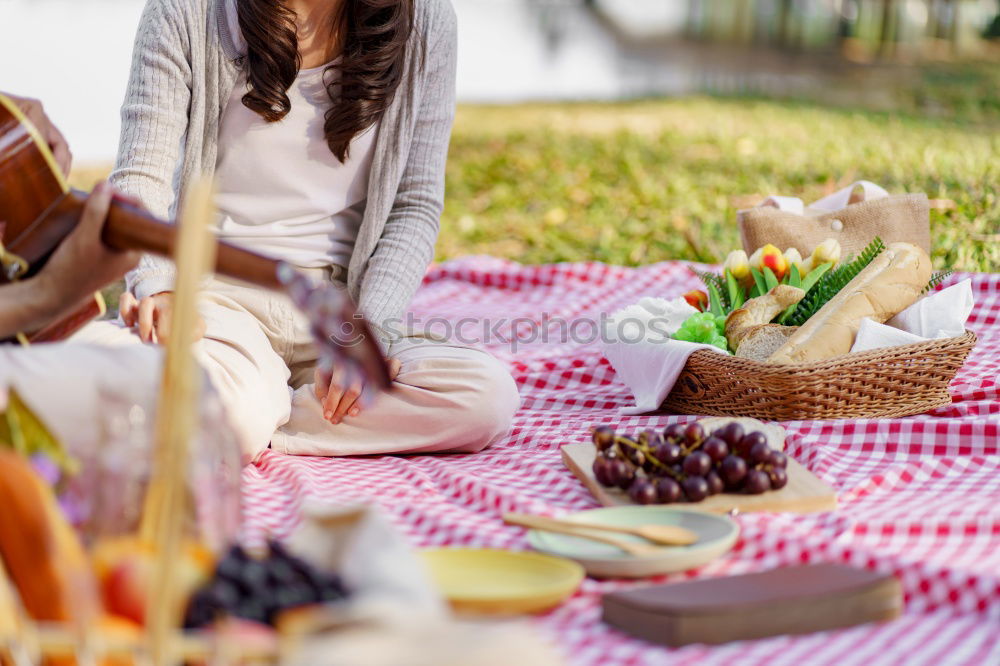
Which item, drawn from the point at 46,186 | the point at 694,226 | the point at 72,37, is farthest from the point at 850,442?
the point at 72,37

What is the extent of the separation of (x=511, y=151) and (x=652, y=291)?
3.74m

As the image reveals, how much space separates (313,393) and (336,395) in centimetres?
9

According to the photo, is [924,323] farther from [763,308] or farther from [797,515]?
[797,515]

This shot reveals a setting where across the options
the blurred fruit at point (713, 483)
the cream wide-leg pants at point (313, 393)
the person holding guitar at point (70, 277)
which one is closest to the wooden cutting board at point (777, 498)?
the blurred fruit at point (713, 483)

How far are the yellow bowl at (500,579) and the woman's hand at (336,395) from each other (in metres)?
0.84

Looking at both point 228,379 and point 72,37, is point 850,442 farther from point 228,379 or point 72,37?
point 72,37

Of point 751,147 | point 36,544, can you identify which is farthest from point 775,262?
point 751,147

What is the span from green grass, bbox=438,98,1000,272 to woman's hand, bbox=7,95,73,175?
2.27 m

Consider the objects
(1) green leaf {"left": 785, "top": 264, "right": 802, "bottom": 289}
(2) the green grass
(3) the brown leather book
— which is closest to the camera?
(3) the brown leather book

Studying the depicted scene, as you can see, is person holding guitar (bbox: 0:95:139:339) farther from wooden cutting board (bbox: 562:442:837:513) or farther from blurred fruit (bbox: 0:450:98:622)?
wooden cutting board (bbox: 562:442:837:513)

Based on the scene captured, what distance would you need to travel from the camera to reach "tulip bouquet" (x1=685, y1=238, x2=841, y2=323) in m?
2.91

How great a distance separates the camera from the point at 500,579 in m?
1.59

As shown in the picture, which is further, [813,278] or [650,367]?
[813,278]

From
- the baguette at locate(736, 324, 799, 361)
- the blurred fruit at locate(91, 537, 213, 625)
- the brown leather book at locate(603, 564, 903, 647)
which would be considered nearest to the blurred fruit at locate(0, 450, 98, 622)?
the blurred fruit at locate(91, 537, 213, 625)
